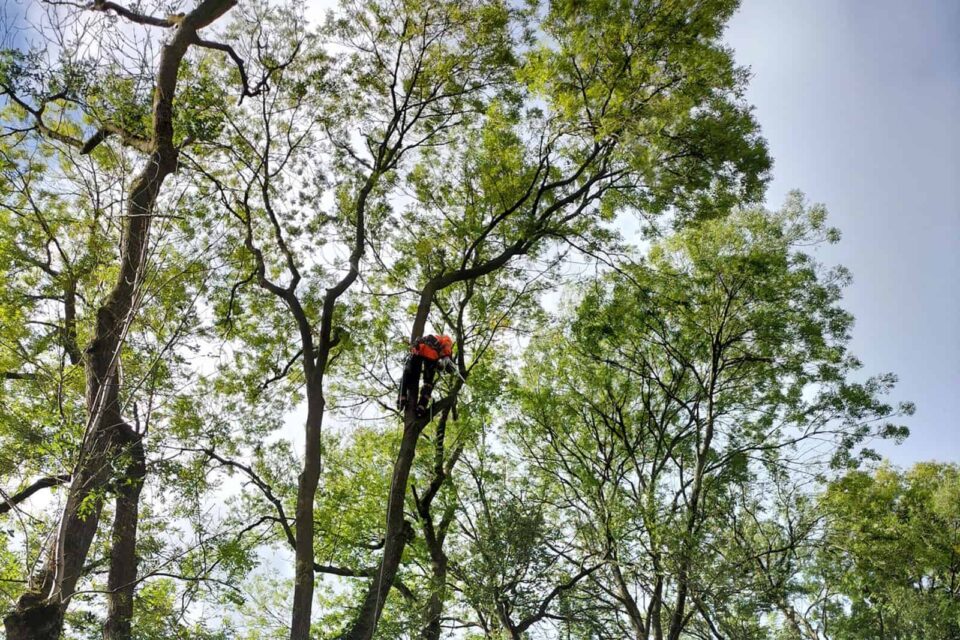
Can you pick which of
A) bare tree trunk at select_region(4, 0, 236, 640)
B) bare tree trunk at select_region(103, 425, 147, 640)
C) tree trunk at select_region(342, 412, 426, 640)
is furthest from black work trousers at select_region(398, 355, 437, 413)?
bare tree trunk at select_region(103, 425, 147, 640)

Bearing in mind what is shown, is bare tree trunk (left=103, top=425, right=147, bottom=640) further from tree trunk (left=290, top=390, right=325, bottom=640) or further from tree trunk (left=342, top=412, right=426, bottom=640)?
tree trunk (left=342, top=412, right=426, bottom=640)

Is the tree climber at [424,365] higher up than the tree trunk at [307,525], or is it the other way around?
the tree climber at [424,365]

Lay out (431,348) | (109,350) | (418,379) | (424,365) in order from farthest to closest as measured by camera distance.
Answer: (431,348), (424,365), (418,379), (109,350)

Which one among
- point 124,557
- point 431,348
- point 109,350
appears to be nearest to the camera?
point 109,350

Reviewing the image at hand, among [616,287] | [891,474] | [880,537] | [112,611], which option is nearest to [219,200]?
[112,611]

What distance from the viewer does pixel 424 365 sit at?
754 centimetres

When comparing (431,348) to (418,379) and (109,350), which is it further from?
(109,350)

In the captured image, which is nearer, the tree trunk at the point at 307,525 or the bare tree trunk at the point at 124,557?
the tree trunk at the point at 307,525

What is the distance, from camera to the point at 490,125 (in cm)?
941

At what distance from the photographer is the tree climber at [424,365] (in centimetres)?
718

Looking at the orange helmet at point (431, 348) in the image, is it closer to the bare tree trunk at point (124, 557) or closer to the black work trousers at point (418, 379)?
the black work trousers at point (418, 379)

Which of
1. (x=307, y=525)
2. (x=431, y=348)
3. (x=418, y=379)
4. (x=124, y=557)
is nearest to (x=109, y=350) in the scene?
(x=307, y=525)

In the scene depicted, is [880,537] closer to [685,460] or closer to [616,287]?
[685,460]

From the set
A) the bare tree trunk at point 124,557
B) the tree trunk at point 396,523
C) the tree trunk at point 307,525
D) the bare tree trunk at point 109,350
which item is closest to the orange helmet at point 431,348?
the tree trunk at point 396,523
